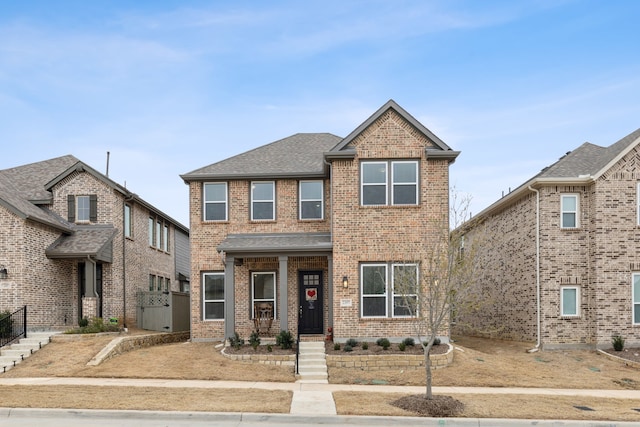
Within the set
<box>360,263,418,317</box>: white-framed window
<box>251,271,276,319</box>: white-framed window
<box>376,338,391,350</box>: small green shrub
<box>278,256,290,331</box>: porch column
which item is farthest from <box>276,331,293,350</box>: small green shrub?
<box>251,271,276,319</box>: white-framed window

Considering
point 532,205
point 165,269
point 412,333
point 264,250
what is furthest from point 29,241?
point 532,205

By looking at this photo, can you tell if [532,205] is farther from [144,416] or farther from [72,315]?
[72,315]

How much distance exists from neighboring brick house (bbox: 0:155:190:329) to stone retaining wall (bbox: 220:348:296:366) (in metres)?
6.50

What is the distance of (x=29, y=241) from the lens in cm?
2064

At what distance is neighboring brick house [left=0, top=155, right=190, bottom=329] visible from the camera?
2033cm

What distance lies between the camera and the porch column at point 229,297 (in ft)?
65.9

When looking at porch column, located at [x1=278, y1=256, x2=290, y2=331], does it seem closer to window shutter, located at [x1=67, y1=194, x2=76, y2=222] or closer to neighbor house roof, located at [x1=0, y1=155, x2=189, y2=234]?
neighbor house roof, located at [x1=0, y1=155, x2=189, y2=234]

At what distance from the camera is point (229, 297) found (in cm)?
2019

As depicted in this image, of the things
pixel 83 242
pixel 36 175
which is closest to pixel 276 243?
pixel 83 242

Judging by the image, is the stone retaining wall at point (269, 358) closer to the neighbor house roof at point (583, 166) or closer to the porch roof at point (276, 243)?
the porch roof at point (276, 243)

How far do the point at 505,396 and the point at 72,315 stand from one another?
54.0 ft

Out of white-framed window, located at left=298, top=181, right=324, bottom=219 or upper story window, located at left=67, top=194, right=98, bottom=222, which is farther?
upper story window, located at left=67, top=194, right=98, bottom=222

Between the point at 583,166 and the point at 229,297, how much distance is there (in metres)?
13.5

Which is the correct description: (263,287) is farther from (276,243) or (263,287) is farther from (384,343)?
(384,343)
